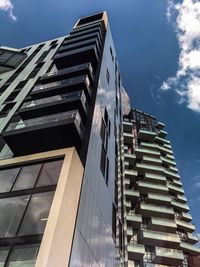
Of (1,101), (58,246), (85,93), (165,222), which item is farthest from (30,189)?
(165,222)

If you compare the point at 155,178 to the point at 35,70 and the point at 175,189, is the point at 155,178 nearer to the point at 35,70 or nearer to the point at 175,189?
the point at 175,189

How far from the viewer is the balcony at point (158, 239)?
122 ft

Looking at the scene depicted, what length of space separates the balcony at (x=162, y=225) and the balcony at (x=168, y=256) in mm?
3106

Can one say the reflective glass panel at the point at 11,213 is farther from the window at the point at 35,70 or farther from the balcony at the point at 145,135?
the balcony at the point at 145,135

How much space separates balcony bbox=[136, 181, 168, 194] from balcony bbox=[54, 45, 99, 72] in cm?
2438

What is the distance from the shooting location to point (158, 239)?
3712cm

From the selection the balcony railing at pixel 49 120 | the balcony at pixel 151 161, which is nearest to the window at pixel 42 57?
the balcony railing at pixel 49 120

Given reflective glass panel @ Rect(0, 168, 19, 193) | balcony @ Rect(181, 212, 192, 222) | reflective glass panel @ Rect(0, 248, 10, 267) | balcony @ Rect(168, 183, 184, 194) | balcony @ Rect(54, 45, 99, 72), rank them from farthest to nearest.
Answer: balcony @ Rect(168, 183, 184, 194) → balcony @ Rect(181, 212, 192, 222) → balcony @ Rect(54, 45, 99, 72) → reflective glass panel @ Rect(0, 168, 19, 193) → reflective glass panel @ Rect(0, 248, 10, 267)

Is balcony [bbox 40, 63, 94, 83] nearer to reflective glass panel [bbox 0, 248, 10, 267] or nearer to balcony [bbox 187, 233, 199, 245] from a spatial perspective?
reflective glass panel [bbox 0, 248, 10, 267]

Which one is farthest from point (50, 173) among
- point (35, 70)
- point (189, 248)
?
point (189, 248)

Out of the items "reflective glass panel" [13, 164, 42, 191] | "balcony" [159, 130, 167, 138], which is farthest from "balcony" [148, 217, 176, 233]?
"reflective glass panel" [13, 164, 42, 191]

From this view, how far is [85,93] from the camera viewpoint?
2183 cm

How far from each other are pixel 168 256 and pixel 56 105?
28.9 m

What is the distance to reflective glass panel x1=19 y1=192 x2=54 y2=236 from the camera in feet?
38.2
